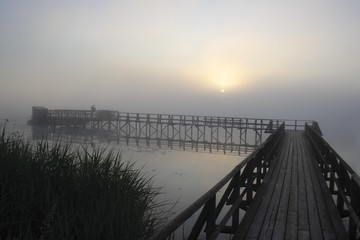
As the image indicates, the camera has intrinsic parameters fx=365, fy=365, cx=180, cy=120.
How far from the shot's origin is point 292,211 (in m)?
6.25

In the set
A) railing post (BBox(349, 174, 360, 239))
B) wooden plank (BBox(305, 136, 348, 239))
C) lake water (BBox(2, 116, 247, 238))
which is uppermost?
railing post (BBox(349, 174, 360, 239))

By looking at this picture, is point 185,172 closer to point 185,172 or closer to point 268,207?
point 185,172

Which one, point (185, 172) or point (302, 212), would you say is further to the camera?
point (185, 172)

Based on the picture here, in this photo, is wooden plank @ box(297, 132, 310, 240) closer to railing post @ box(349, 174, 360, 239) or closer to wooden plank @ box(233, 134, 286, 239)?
railing post @ box(349, 174, 360, 239)

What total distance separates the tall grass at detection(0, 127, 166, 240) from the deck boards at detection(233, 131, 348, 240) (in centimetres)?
182

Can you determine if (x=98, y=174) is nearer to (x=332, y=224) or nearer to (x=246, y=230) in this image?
(x=246, y=230)

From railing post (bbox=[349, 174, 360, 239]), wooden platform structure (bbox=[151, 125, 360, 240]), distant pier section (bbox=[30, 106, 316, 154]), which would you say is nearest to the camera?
wooden platform structure (bbox=[151, 125, 360, 240])

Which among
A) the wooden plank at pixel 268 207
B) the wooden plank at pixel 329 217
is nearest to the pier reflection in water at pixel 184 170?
the wooden plank at pixel 268 207

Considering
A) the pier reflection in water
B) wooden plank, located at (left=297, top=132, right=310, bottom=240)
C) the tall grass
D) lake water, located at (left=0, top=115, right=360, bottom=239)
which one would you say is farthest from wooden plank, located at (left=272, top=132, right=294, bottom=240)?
the pier reflection in water

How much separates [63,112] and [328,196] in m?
57.6

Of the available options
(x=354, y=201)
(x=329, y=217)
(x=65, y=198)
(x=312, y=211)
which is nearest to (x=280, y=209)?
(x=312, y=211)

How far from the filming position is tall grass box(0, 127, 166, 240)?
5.05m

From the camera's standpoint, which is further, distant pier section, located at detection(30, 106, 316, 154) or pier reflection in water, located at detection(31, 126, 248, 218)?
distant pier section, located at detection(30, 106, 316, 154)

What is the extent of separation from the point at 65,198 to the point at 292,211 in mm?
3866
